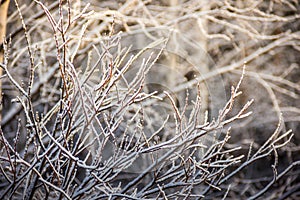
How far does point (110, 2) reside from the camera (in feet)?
19.7

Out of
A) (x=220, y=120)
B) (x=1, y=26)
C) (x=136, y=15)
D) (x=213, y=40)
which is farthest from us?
(x=213, y=40)

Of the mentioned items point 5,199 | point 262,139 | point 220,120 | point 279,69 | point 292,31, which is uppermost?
point 220,120

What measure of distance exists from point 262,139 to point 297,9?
188cm

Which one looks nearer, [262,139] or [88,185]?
[88,185]

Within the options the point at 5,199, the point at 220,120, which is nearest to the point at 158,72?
the point at 5,199

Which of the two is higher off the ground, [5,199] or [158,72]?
[5,199]

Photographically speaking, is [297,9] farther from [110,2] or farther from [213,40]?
[110,2]

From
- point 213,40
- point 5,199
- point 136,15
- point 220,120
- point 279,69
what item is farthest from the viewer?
point 279,69

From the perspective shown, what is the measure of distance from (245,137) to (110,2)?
10.2ft

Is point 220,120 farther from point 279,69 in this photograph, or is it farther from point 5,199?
point 279,69

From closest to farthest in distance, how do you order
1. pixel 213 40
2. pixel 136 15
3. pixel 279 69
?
pixel 136 15
pixel 213 40
pixel 279 69

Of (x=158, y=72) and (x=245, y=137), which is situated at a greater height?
(x=158, y=72)

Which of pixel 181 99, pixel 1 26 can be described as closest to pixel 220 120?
pixel 1 26

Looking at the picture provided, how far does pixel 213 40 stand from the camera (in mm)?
7664
